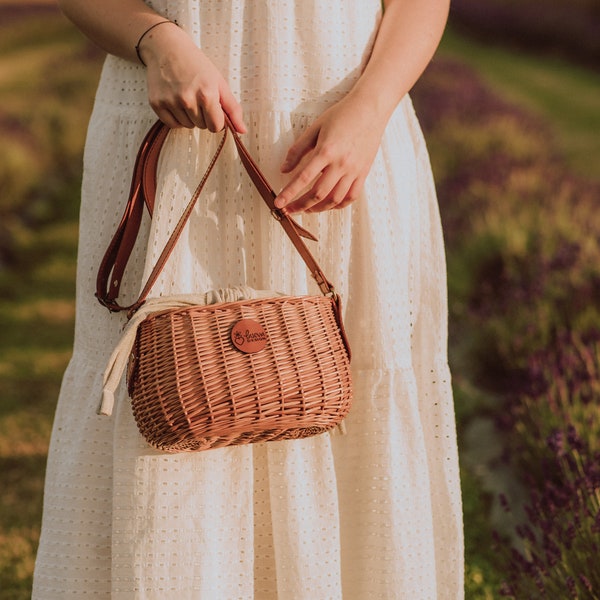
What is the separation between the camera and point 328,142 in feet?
5.11

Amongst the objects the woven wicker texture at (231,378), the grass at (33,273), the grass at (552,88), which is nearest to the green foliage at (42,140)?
the grass at (33,273)

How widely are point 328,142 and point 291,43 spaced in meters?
0.27

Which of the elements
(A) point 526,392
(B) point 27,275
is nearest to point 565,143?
(B) point 27,275

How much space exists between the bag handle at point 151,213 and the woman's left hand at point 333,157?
0.16 feet

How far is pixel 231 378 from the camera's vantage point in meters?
1.44

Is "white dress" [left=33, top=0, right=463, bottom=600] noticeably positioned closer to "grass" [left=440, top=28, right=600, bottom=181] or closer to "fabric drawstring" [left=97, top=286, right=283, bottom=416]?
"fabric drawstring" [left=97, top=286, right=283, bottom=416]

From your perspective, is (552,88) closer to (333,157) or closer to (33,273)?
(33,273)

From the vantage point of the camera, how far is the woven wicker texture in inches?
56.1

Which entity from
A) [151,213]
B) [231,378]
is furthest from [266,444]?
[151,213]

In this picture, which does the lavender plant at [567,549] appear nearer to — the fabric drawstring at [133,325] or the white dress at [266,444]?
the white dress at [266,444]

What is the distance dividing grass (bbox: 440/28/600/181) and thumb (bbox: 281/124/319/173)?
346 inches

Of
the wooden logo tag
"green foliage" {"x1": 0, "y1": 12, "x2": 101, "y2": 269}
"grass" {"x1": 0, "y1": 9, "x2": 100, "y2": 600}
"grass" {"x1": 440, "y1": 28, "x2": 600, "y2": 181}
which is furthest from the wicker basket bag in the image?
"grass" {"x1": 440, "y1": 28, "x2": 600, "y2": 181}

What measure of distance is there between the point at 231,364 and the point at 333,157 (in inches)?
16.1

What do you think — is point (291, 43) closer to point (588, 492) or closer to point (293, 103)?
point (293, 103)
